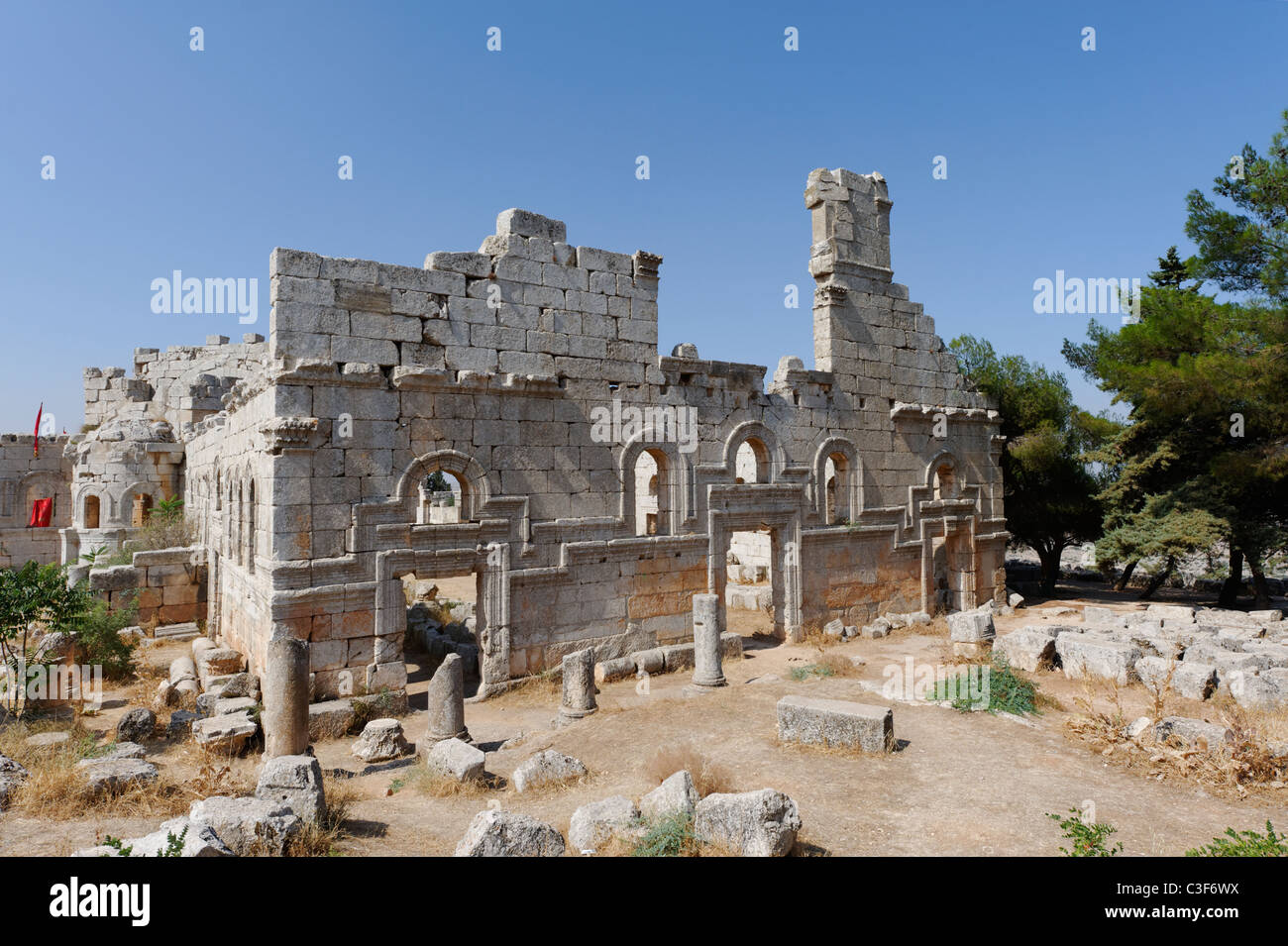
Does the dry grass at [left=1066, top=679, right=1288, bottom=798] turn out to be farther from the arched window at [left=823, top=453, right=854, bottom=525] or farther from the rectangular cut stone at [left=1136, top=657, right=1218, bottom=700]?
the arched window at [left=823, top=453, right=854, bottom=525]

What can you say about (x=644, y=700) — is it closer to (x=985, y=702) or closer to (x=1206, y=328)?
(x=985, y=702)

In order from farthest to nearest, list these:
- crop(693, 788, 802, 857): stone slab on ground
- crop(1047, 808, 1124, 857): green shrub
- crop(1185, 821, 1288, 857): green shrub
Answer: crop(693, 788, 802, 857): stone slab on ground → crop(1047, 808, 1124, 857): green shrub → crop(1185, 821, 1288, 857): green shrub

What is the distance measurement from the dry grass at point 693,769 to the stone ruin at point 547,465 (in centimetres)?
406

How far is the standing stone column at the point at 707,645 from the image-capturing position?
1099 cm

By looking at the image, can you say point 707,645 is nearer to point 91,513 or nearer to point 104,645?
point 104,645

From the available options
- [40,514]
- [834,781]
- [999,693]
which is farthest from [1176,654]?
[40,514]

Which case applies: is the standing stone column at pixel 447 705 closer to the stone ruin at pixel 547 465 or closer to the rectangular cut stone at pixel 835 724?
the stone ruin at pixel 547 465

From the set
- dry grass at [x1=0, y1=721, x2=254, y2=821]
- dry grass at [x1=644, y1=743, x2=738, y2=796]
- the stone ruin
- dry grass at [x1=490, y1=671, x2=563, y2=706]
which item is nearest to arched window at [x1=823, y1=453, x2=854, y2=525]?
the stone ruin

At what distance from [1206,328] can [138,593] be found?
74.9 feet

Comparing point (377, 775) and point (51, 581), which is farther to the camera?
point (51, 581)

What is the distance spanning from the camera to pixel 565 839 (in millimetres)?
5578

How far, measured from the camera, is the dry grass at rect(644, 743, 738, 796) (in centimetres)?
651

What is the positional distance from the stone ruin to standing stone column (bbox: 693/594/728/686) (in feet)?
0.50
